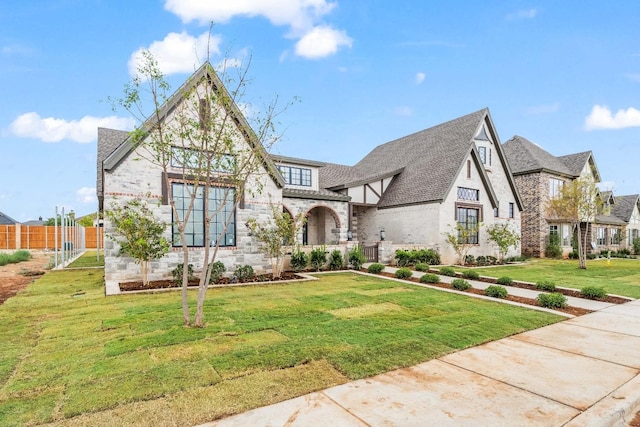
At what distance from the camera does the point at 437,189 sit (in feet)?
66.7

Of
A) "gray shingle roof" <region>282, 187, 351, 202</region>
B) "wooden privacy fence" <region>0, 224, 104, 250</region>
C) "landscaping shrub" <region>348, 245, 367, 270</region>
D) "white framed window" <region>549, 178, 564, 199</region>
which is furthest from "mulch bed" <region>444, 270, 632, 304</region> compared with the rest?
"wooden privacy fence" <region>0, 224, 104, 250</region>

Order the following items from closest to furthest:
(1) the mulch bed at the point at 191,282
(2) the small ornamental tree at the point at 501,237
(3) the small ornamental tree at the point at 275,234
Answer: (1) the mulch bed at the point at 191,282 → (3) the small ornamental tree at the point at 275,234 → (2) the small ornamental tree at the point at 501,237

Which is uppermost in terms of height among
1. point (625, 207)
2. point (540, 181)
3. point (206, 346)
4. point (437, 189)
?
point (540, 181)

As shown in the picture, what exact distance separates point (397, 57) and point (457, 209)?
385 inches

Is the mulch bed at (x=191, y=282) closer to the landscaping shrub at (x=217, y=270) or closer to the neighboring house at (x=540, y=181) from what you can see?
the landscaping shrub at (x=217, y=270)

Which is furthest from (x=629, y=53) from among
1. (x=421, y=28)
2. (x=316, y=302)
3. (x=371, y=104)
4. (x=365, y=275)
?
(x=316, y=302)

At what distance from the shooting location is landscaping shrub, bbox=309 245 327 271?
16047mm

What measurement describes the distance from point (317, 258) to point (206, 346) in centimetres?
1075

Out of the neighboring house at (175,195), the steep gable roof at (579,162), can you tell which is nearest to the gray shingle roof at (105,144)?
the neighboring house at (175,195)

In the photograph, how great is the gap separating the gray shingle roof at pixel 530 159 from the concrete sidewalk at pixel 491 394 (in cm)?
2576

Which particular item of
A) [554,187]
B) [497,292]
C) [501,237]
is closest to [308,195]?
[497,292]

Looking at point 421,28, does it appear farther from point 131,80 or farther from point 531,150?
point 531,150

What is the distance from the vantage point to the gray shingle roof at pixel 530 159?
27844 millimetres

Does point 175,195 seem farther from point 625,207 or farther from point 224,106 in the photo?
point 625,207
